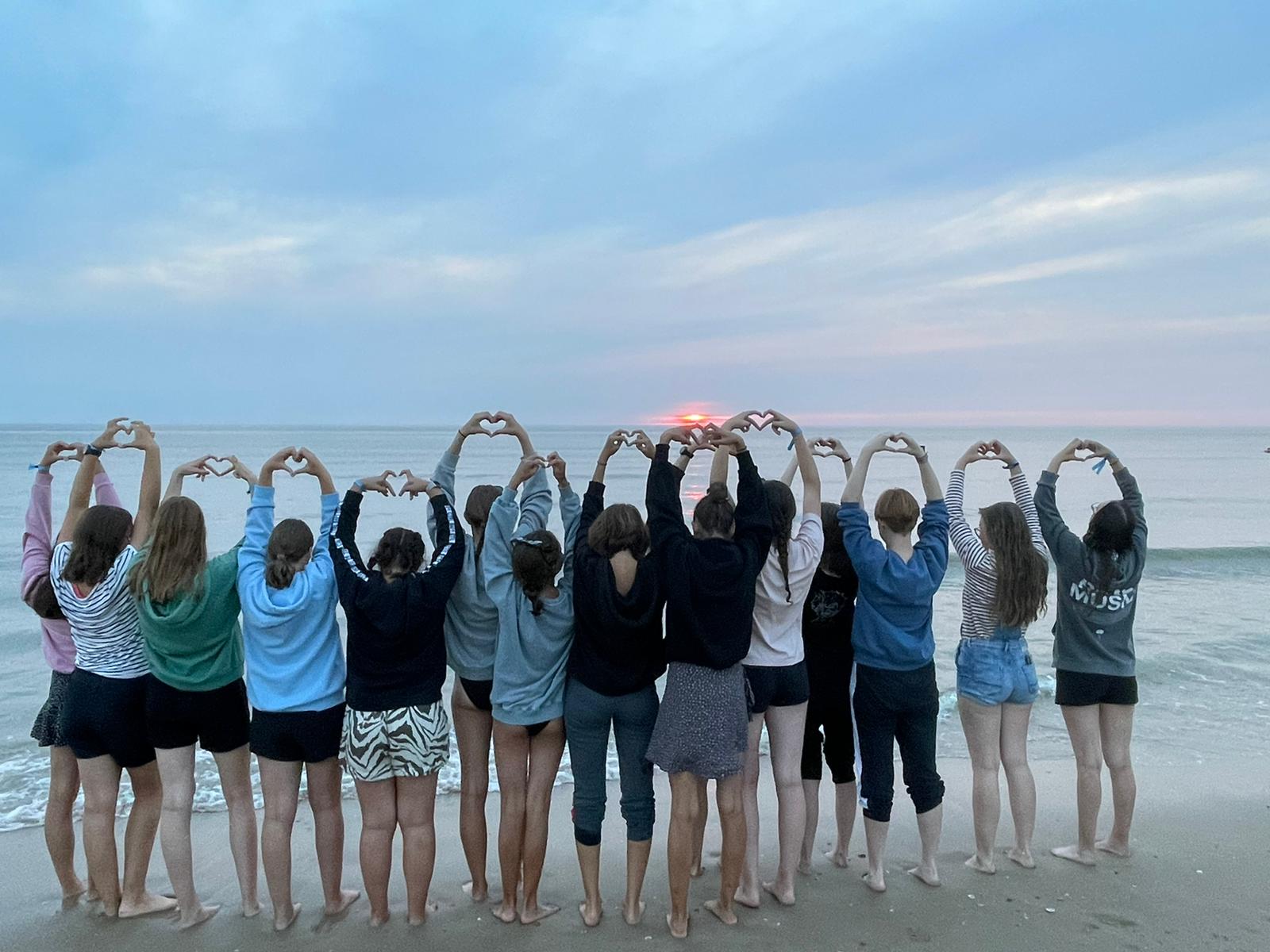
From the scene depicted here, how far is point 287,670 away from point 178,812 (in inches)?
33.7

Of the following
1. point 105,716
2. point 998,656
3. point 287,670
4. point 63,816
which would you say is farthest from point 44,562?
point 998,656

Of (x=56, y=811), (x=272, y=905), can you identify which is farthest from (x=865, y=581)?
(x=56, y=811)

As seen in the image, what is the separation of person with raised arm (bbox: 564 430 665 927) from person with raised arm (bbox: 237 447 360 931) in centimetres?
107

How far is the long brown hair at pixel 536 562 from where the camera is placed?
11.7 feet

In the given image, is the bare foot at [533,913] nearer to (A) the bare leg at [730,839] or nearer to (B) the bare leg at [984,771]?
(A) the bare leg at [730,839]

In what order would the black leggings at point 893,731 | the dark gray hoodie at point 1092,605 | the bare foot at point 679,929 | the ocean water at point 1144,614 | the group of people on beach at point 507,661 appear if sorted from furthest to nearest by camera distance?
the ocean water at point 1144,614, the dark gray hoodie at point 1092,605, the black leggings at point 893,731, the bare foot at point 679,929, the group of people on beach at point 507,661

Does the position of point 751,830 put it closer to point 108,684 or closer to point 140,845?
point 140,845

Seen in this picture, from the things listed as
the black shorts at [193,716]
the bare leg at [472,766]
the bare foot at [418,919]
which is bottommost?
the bare foot at [418,919]

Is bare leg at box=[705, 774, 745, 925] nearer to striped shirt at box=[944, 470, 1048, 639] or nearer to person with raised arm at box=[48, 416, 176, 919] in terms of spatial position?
striped shirt at box=[944, 470, 1048, 639]

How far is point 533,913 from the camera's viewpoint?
381cm

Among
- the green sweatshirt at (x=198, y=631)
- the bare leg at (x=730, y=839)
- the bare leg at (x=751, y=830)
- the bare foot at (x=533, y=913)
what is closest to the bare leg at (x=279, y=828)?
the green sweatshirt at (x=198, y=631)

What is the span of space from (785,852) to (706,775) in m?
0.75

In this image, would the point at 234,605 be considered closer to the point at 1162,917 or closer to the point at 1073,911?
the point at 1073,911

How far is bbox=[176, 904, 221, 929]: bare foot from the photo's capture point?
12.4 feet
